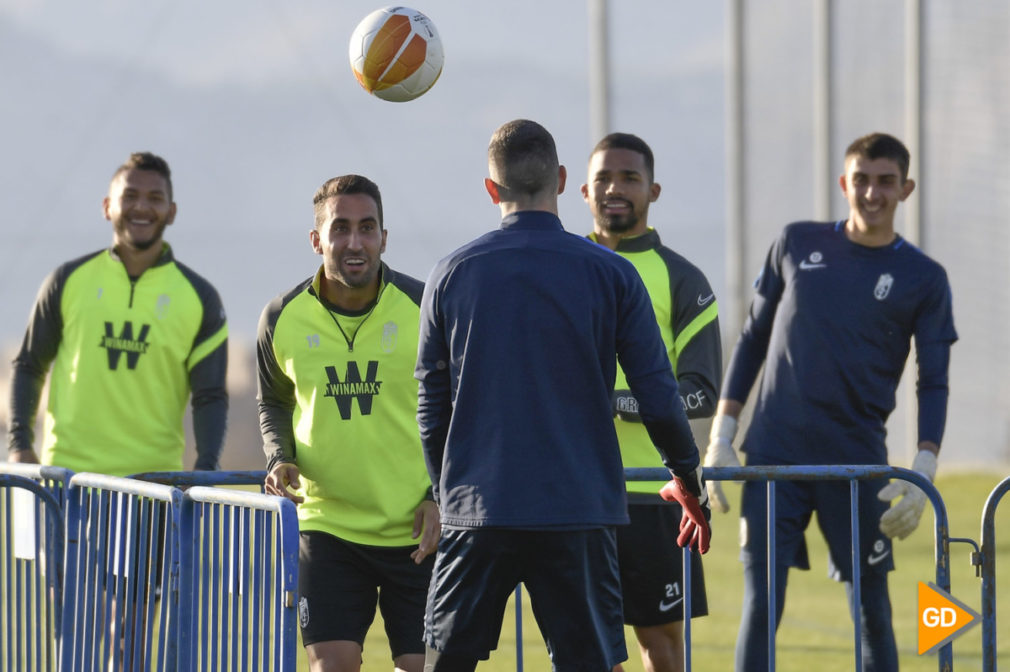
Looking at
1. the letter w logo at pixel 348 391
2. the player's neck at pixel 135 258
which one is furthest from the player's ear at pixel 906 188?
the player's neck at pixel 135 258

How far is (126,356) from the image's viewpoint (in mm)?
6391

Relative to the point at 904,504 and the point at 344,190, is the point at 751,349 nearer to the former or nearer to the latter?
the point at 904,504

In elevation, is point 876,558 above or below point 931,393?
below

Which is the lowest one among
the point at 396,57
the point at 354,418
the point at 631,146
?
the point at 354,418

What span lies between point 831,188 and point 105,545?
15.1 meters

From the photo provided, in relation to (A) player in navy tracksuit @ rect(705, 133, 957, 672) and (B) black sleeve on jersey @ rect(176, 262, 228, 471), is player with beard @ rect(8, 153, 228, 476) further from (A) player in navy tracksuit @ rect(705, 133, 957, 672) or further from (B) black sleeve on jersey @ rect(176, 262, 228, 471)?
(A) player in navy tracksuit @ rect(705, 133, 957, 672)

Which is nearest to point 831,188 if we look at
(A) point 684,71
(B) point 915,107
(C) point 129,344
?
(B) point 915,107

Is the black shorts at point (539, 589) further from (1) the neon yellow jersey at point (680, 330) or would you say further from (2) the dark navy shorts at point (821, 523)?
(2) the dark navy shorts at point (821, 523)

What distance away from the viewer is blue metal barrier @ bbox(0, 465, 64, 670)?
5.07m

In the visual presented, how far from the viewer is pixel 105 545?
4863mm

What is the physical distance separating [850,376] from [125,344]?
3206mm

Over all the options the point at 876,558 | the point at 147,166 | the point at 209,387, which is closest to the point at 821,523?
the point at 876,558

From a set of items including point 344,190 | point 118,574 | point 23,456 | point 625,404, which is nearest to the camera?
point 118,574

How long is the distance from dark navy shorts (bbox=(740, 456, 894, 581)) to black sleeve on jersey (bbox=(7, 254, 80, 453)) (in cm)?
319
